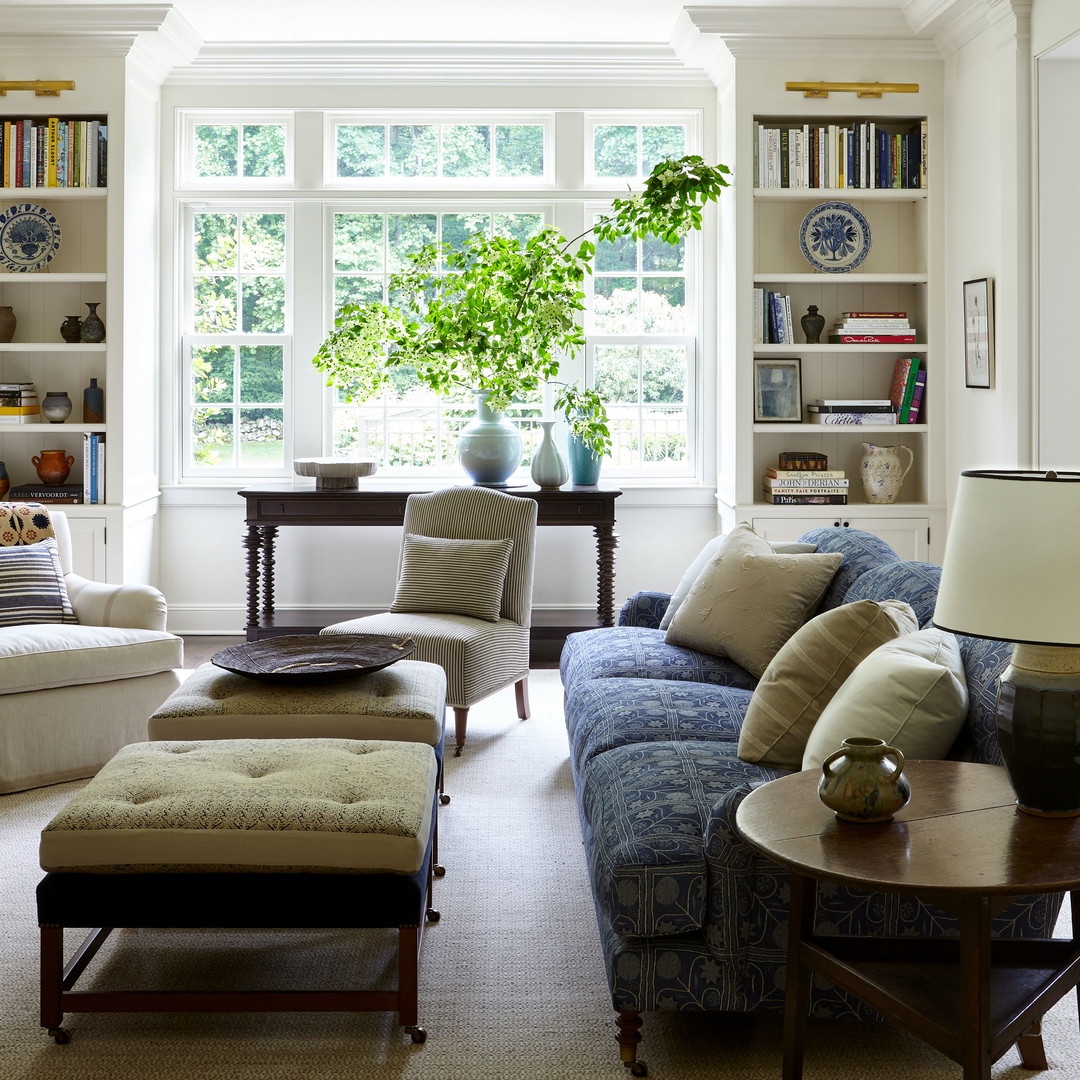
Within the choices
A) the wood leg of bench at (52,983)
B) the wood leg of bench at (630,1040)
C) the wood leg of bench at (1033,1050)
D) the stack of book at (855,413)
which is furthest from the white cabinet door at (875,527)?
the wood leg of bench at (52,983)

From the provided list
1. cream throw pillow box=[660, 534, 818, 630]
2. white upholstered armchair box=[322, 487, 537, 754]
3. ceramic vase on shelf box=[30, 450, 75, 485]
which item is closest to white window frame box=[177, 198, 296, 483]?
ceramic vase on shelf box=[30, 450, 75, 485]

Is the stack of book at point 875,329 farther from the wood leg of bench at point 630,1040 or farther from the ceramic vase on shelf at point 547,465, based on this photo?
the wood leg of bench at point 630,1040

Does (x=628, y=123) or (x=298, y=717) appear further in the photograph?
(x=628, y=123)

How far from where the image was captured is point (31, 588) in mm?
4172

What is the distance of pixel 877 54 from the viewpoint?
5.48 meters

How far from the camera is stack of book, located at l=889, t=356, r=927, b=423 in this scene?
5.65 meters

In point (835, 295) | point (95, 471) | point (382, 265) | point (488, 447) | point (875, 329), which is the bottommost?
point (95, 471)

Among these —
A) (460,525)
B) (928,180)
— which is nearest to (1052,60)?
(928,180)

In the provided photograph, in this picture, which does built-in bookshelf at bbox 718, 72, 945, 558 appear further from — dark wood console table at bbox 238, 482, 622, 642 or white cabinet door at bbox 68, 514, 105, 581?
white cabinet door at bbox 68, 514, 105, 581

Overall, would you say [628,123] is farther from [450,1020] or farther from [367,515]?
[450,1020]

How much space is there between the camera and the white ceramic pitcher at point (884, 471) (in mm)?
5676

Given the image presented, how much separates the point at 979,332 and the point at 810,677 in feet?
10.1

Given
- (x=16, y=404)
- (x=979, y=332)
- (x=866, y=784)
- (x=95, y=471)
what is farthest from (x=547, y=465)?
(x=866, y=784)

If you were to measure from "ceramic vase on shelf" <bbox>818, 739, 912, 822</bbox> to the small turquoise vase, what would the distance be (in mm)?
3965
